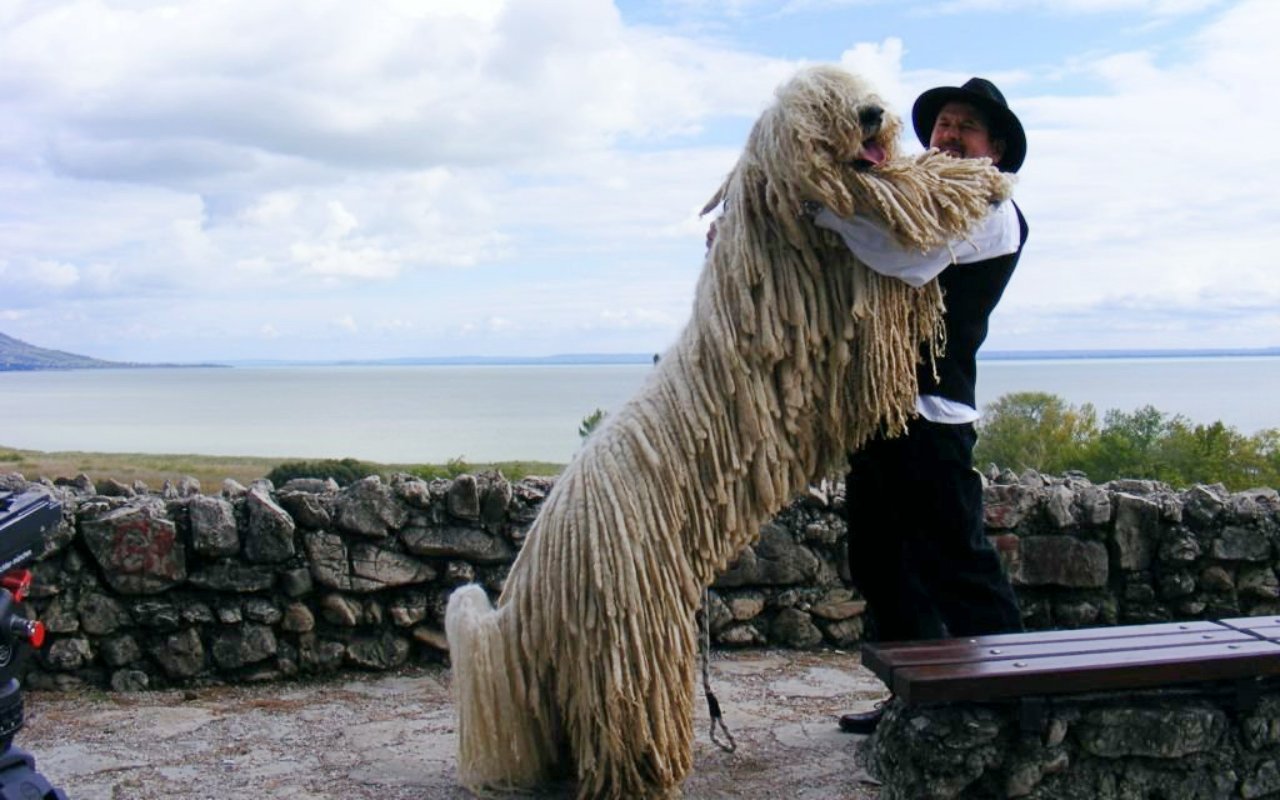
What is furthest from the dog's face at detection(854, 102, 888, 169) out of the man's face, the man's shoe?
the man's shoe

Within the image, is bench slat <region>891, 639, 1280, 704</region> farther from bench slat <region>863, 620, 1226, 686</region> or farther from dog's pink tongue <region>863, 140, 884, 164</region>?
dog's pink tongue <region>863, 140, 884, 164</region>

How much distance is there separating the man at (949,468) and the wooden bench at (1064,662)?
1.07 ft

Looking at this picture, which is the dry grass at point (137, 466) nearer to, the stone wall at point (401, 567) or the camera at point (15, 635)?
the stone wall at point (401, 567)

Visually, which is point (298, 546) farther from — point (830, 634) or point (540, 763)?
point (830, 634)

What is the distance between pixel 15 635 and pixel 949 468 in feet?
8.89

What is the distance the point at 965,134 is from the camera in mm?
4219

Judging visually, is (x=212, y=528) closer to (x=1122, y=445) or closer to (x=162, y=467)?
(x=162, y=467)

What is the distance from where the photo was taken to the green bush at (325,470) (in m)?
8.33

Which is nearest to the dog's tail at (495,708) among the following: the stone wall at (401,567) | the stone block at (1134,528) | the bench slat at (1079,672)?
the bench slat at (1079,672)

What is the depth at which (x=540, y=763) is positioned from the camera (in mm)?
3963

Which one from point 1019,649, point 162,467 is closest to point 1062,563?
point 1019,649

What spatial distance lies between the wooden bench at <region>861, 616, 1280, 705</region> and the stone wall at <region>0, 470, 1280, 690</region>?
2.24 m

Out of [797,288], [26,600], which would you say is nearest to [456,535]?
[26,600]

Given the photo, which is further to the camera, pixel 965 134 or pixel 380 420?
pixel 380 420
